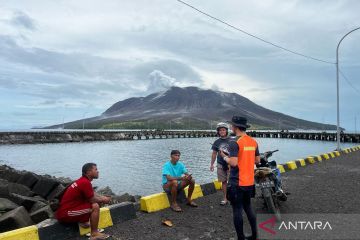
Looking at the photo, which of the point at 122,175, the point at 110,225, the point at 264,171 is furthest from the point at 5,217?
the point at 122,175

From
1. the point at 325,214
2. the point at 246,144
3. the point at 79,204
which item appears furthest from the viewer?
the point at 325,214

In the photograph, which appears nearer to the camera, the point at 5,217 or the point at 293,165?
the point at 5,217

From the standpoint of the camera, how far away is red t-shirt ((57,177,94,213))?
20.7 feet

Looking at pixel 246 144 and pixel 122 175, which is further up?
pixel 246 144

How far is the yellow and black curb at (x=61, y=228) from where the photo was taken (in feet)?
20.0

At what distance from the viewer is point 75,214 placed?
6.45 meters

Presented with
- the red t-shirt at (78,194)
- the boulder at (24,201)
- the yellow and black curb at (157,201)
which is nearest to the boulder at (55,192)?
the boulder at (24,201)

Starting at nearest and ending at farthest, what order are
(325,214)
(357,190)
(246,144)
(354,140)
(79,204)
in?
(246,144), (79,204), (325,214), (357,190), (354,140)

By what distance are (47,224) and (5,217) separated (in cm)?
174

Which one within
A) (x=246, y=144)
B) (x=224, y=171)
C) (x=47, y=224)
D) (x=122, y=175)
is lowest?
(x=122, y=175)

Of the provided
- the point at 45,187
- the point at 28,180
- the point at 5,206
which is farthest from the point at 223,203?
the point at 28,180

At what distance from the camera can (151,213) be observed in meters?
8.38

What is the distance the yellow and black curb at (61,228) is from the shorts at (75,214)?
160mm

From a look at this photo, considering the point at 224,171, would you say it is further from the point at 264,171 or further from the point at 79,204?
the point at 79,204
